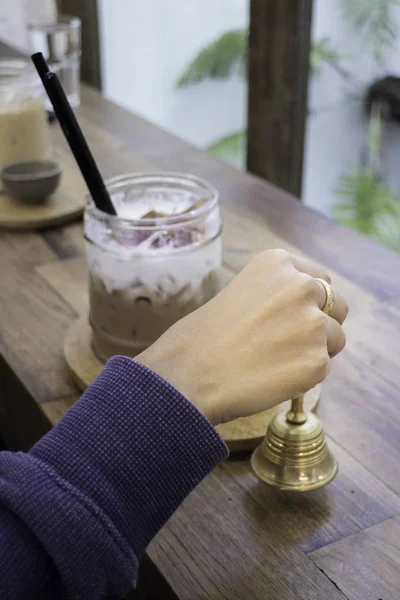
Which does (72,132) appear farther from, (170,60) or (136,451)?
(170,60)

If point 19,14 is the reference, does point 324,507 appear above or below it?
above

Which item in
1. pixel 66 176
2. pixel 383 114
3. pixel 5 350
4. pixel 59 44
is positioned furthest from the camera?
pixel 383 114

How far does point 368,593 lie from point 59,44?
1.48 metres

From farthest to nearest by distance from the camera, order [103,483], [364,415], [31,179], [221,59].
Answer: [221,59]
[31,179]
[364,415]
[103,483]

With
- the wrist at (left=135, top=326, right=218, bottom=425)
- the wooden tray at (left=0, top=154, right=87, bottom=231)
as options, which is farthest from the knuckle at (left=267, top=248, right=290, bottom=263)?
the wooden tray at (left=0, top=154, right=87, bottom=231)

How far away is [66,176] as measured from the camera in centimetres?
143

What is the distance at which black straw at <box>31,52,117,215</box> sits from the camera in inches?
29.9

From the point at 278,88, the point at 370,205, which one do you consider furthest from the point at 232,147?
the point at 278,88

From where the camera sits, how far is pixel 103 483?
591 millimetres

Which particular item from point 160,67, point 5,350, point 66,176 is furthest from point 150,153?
point 160,67

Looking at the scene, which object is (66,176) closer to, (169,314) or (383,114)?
(169,314)

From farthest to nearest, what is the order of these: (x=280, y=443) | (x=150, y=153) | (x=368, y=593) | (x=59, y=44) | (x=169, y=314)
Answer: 1. (x=59, y=44)
2. (x=150, y=153)
3. (x=169, y=314)
4. (x=280, y=443)
5. (x=368, y=593)

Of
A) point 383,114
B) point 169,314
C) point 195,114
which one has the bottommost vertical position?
point 195,114

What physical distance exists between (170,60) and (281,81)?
1.02 meters
